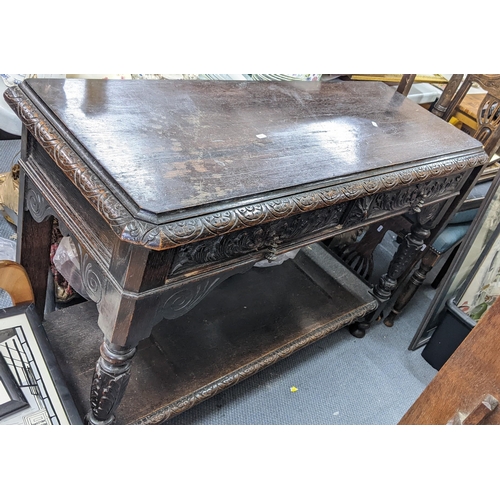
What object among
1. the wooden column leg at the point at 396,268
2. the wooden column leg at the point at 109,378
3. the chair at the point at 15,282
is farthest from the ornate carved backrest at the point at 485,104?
the chair at the point at 15,282

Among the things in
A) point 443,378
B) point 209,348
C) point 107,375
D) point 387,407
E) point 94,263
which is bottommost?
point 387,407

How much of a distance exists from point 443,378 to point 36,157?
785 millimetres

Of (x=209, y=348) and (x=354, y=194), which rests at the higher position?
(x=354, y=194)

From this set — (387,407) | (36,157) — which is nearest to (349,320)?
(387,407)

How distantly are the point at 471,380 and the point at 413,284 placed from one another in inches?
44.9

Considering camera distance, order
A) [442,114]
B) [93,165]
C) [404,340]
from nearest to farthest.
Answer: [93,165], [442,114], [404,340]

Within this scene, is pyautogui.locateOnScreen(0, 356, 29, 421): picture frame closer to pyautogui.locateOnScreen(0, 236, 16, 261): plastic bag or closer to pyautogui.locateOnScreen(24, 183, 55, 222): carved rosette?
pyautogui.locateOnScreen(24, 183, 55, 222): carved rosette

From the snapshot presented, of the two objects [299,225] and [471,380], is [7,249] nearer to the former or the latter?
[299,225]

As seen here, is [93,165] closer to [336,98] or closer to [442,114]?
[336,98]

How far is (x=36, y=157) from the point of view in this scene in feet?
2.97

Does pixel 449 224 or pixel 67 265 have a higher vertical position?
pixel 449 224

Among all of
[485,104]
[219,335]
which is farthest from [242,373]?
[485,104]

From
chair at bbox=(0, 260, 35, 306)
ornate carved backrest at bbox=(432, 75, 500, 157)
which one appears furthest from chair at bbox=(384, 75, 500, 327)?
chair at bbox=(0, 260, 35, 306)

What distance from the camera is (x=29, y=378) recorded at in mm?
1012
